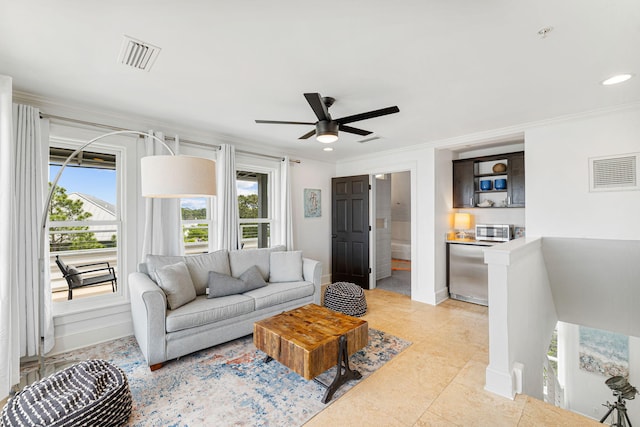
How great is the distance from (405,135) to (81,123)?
3964 mm

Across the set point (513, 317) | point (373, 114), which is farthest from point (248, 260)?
point (513, 317)

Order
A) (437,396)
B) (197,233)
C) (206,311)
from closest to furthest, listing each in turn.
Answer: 1. (437,396)
2. (206,311)
3. (197,233)

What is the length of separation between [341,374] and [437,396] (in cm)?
75

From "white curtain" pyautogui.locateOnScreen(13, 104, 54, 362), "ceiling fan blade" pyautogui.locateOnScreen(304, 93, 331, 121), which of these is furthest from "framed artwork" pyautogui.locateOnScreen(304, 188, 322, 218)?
"white curtain" pyautogui.locateOnScreen(13, 104, 54, 362)

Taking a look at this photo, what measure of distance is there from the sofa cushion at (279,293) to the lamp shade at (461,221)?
282 centimetres

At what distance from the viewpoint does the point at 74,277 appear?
120 inches

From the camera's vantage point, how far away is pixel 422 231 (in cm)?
450

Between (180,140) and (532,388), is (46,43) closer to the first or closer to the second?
(180,140)

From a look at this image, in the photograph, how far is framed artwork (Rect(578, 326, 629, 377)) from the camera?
447cm

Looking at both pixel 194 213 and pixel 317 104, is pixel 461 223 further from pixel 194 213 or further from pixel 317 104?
pixel 194 213

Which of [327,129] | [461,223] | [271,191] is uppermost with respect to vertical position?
[327,129]

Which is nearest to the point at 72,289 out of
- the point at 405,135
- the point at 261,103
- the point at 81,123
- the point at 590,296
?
the point at 81,123

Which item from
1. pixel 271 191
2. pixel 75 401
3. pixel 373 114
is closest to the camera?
pixel 75 401

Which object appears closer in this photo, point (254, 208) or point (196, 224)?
point (196, 224)
